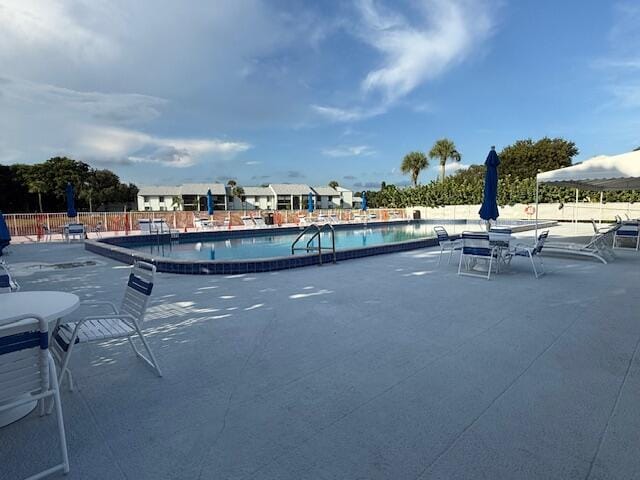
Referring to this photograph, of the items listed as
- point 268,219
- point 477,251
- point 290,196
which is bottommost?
point 477,251

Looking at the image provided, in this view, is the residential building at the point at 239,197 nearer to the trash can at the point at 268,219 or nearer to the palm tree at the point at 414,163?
the palm tree at the point at 414,163

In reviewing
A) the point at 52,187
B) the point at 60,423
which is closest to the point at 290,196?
the point at 52,187

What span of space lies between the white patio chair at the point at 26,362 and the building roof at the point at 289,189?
56.7 metres

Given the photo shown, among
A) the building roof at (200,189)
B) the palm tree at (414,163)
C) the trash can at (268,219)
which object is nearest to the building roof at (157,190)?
the building roof at (200,189)

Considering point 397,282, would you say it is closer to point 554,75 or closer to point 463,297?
point 463,297

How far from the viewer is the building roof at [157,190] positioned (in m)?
52.5

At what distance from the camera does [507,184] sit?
947 inches

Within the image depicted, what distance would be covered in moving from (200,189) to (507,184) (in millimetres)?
44095

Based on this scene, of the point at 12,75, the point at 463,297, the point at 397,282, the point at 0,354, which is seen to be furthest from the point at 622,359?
the point at 12,75

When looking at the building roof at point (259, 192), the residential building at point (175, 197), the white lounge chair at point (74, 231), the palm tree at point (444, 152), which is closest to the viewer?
the white lounge chair at point (74, 231)

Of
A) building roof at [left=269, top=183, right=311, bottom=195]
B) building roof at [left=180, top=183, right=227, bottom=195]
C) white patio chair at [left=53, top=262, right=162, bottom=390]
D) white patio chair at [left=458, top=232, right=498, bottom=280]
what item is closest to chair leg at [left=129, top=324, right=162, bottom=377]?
white patio chair at [left=53, top=262, right=162, bottom=390]

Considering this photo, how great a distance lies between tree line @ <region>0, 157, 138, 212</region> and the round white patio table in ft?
132

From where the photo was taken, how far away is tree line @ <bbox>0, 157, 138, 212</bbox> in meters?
33.2

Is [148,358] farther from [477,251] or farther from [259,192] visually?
[259,192]
